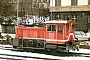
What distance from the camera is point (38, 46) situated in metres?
19.8

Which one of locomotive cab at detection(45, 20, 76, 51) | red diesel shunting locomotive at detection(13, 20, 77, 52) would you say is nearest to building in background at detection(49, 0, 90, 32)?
red diesel shunting locomotive at detection(13, 20, 77, 52)

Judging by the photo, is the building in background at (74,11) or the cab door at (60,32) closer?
the cab door at (60,32)

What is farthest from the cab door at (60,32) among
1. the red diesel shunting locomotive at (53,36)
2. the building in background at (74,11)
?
the building in background at (74,11)

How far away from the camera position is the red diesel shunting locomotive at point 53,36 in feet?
60.0

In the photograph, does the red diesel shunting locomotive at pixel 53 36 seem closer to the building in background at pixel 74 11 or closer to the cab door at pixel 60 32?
the cab door at pixel 60 32

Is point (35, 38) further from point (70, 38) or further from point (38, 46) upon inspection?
point (70, 38)

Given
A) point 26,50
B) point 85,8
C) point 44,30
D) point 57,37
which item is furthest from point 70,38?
point 85,8

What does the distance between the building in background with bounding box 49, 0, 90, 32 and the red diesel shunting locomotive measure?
90.8 ft

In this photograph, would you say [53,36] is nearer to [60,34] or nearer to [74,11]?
[60,34]

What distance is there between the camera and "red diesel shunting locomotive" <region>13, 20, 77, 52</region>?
18.3 meters

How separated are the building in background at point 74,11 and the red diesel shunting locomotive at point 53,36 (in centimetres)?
2769

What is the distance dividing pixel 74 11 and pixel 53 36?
1206 inches

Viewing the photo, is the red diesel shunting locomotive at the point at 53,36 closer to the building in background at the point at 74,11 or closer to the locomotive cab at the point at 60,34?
the locomotive cab at the point at 60,34

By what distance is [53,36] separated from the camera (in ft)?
61.0
